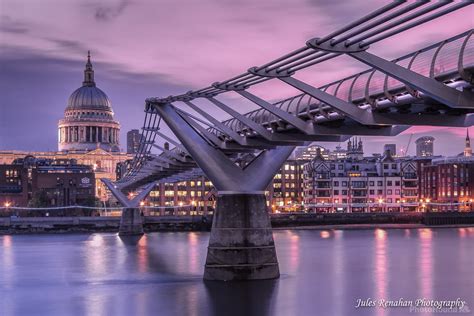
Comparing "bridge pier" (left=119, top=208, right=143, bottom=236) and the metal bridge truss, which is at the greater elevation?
the metal bridge truss

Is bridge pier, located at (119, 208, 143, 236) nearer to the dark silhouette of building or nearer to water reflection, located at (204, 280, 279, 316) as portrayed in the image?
the dark silhouette of building

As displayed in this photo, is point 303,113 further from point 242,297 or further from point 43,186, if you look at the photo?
point 43,186

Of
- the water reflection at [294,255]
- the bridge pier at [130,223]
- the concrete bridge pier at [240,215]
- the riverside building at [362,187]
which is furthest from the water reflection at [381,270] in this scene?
the riverside building at [362,187]

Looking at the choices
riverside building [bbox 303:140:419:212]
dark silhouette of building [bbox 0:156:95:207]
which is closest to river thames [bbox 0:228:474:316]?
riverside building [bbox 303:140:419:212]

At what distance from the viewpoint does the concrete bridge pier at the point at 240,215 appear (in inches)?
1636

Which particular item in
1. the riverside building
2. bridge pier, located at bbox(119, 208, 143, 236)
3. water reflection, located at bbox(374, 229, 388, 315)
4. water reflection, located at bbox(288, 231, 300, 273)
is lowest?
water reflection, located at bbox(374, 229, 388, 315)

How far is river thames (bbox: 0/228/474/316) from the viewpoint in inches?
1518

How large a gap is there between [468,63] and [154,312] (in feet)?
71.0

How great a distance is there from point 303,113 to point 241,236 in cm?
1153

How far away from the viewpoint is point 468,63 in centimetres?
2048

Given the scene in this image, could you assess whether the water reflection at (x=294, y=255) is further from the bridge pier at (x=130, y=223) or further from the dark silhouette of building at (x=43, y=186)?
the dark silhouette of building at (x=43, y=186)

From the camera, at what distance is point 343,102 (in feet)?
85.9

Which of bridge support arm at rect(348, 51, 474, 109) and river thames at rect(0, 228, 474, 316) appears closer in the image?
bridge support arm at rect(348, 51, 474, 109)

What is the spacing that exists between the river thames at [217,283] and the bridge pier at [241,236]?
0.86 metres
